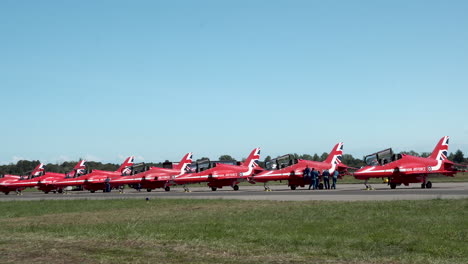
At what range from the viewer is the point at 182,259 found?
1085 cm

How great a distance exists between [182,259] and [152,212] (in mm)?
12368

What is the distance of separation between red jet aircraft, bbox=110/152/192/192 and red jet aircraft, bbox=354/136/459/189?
19.6 metres

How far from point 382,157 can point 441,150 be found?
5.39m

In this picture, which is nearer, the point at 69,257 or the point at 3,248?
the point at 69,257

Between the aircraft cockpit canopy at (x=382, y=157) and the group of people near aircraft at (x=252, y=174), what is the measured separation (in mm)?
75

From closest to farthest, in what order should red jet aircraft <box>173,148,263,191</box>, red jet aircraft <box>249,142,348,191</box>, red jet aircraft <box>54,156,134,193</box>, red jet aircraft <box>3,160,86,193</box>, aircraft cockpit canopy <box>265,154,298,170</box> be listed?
red jet aircraft <box>249,142,348,191</box> → aircraft cockpit canopy <box>265,154,298,170</box> → red jet aircraft <box>173,148,263,191</box> → red jet aircraft <box>54,156,134,193</box> → red jet aircraft <box>3,160,86,193</box>

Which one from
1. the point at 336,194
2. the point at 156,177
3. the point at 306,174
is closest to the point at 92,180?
the point at 156,177

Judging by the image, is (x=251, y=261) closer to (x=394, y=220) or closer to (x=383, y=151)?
(x=394, y=220)

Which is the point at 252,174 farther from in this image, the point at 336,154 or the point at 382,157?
Answer: the point at 382,157

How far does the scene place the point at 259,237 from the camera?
44.8 ft

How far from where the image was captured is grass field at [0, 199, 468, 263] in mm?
11000

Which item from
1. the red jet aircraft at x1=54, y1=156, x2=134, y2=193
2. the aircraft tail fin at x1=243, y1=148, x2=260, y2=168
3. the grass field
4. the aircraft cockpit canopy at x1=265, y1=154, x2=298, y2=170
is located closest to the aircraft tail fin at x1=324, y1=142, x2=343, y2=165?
the aircraft cockpit canopy at x1=265, y1=154, x2=298, y2=170

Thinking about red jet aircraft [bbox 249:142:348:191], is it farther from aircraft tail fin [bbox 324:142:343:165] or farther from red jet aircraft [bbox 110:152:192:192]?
red jet aircraft [bbox 110:152:192:192]

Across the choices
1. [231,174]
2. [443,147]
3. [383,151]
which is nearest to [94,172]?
[231,174]
